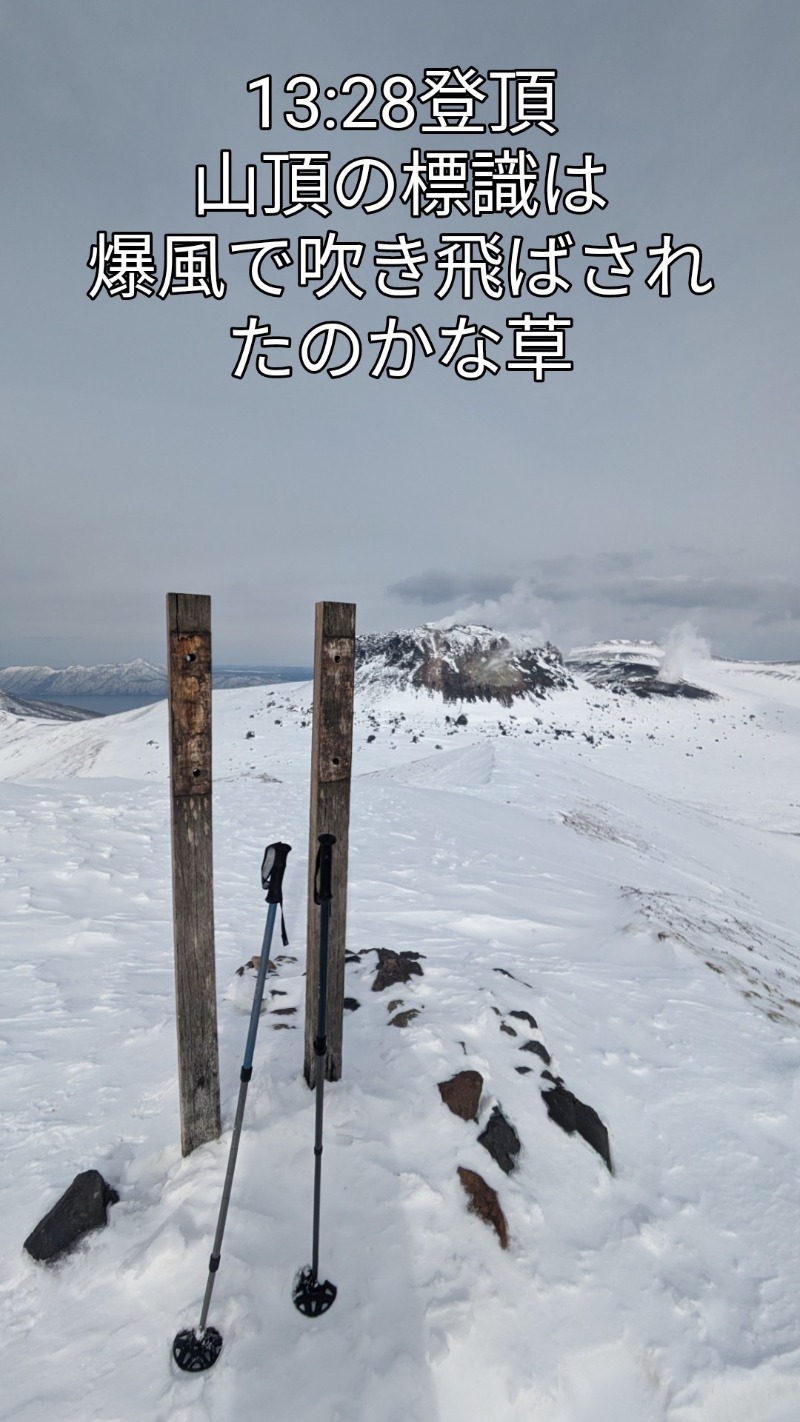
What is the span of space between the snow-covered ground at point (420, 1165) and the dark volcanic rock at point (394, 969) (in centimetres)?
16

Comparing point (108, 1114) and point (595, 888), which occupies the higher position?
point (108, 1114)

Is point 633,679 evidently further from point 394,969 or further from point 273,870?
point 273,870

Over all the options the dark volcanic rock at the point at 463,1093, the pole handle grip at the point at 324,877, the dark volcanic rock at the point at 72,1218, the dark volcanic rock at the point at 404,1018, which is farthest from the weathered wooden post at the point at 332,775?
the dark volcanic rock at the point at 72,1218

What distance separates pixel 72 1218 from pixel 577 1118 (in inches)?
133

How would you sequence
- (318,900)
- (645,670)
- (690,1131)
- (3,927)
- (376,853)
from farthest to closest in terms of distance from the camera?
(645,670)
(376,853)
(3,927)
(690,1131)
(318,900)

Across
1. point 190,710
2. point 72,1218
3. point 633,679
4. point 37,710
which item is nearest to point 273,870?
point 190,710

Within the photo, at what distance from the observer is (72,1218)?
10.8 feet

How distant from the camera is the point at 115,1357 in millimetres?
2734

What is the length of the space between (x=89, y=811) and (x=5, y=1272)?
33.3ft

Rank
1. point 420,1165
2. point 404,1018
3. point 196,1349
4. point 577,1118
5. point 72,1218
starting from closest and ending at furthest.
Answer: point 196,1349
point 72,1218
point 420,1165
point 577,1118
point 404,1018

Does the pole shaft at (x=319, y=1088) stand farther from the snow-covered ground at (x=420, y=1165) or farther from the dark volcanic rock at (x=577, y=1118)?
the dark volcanic rock at (x=577, y=1118)

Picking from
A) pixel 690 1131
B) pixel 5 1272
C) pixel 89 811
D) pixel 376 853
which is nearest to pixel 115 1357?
pixel 5 1272

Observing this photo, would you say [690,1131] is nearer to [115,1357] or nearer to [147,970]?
[115,1357]

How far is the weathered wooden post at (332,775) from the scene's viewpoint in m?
3.61
